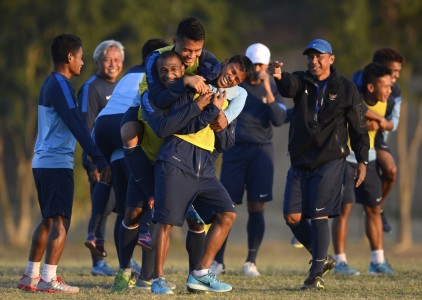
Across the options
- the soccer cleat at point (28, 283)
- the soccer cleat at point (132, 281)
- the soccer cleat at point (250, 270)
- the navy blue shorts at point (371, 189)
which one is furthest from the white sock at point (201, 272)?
the navy blue shorts at point (371, 189)

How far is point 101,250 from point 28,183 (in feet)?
53.5

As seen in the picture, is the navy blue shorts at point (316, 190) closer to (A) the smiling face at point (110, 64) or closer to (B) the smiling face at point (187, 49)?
(B) the smiling face at point (187, 49)

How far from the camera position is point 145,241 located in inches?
380

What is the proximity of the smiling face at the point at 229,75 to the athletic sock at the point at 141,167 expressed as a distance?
935mm

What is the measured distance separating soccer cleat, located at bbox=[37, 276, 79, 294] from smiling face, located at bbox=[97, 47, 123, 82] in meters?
2.82

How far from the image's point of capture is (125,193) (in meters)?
10.3

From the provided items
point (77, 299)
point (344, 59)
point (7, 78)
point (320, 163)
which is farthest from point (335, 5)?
point (77, 299)

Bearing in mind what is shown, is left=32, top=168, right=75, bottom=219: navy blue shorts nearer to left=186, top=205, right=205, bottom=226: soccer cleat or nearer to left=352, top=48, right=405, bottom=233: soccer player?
left=186, top=205, right=205, bottom=226: soccer cleat

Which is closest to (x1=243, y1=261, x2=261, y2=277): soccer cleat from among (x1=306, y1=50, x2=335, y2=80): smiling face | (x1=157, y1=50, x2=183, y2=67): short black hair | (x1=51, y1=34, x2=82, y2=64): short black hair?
(x1=306, y1=50, x2=335, y2=80): smiling face

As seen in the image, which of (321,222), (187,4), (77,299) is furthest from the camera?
(187,4)

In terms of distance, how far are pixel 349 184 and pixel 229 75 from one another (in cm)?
360

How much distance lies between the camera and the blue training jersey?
9680 mm

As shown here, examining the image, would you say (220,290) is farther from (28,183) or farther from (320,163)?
(28,183)

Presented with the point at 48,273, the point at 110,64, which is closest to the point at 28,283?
the point at 48,273
